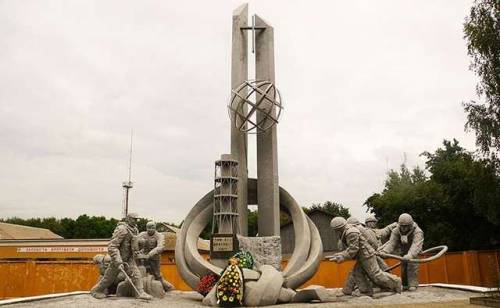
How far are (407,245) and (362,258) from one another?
2169mm

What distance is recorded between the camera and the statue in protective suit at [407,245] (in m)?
13.1

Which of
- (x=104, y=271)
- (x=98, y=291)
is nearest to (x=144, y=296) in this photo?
(x=98, y=291)

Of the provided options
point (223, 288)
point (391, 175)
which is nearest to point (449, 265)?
point (223, 288)

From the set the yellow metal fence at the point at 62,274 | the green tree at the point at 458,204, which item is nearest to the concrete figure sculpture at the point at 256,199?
the yellow metal fence at the point at 62,274

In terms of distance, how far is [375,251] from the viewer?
12.6 meters

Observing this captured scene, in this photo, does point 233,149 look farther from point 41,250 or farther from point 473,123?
point 41,250

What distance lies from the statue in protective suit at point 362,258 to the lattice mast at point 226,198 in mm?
3725

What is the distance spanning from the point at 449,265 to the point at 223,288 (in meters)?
11.7

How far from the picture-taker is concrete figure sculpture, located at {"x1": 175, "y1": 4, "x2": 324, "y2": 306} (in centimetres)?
Answer: 1388

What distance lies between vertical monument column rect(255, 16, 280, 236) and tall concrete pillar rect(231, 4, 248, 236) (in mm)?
436

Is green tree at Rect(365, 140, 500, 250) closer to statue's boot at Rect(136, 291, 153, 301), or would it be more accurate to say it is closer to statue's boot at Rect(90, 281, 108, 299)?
statue's boot at Rect(136, 291, 153, 301)

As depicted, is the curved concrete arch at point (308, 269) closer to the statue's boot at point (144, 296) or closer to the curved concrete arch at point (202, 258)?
the curved concrete arch at point (202, 258)

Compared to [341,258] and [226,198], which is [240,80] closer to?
[226,198]

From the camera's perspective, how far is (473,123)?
19219mm
